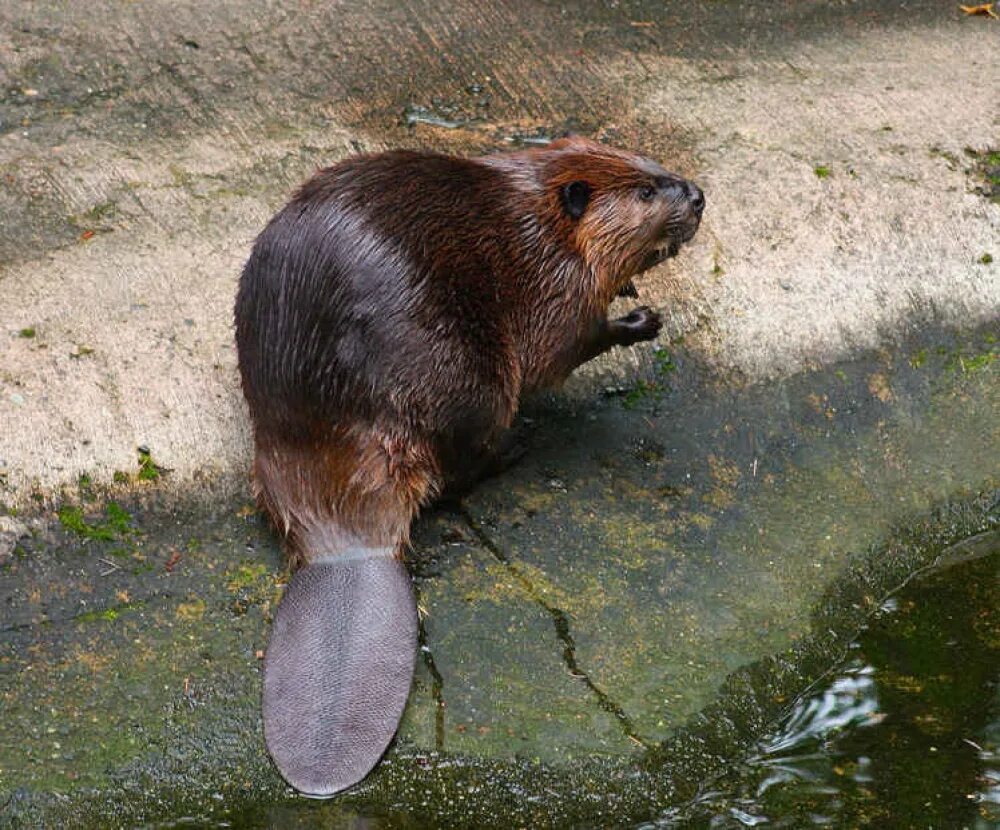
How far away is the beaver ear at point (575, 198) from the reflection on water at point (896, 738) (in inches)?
50.0

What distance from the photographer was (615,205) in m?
3.69

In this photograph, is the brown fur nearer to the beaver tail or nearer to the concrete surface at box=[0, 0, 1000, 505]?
the beaver tail

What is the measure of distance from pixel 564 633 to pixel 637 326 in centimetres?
95

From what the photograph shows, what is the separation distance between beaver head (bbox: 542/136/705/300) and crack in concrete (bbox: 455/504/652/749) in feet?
2.52

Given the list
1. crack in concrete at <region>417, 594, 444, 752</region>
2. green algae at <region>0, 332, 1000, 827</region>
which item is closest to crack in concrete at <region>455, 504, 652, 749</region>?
green algae at <region>0, 332, 1000, 827</region>

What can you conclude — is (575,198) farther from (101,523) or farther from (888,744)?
(888,744)

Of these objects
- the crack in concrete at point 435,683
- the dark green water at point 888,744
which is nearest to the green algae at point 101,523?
the crack in concrete at point 435,683

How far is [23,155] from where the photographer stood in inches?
166

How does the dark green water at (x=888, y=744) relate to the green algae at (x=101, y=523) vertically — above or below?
below

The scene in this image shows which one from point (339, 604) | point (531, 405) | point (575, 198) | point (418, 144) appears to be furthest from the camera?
point (418, 144)

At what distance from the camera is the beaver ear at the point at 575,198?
11.9 feet

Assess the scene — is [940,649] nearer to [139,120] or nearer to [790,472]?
[790,472]

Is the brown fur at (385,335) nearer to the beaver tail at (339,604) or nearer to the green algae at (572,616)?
the beaver tail at (339,604)

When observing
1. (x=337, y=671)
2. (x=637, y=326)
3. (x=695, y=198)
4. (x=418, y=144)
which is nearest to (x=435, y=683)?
(x=337, y=671)
